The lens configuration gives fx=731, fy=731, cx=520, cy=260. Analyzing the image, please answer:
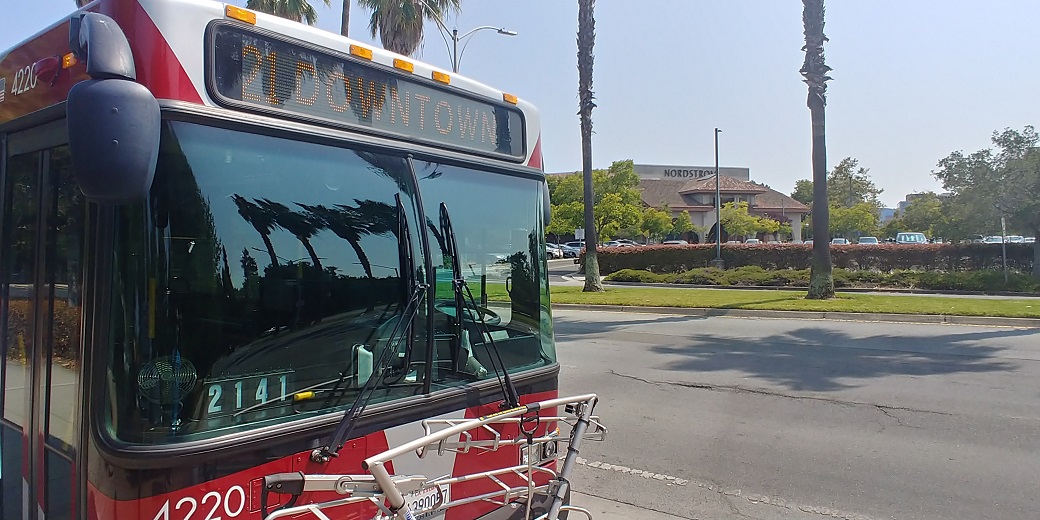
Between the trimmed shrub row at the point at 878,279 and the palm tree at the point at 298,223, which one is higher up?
the palm tree at the point at 298,223

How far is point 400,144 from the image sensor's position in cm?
329

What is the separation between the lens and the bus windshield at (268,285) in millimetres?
2492

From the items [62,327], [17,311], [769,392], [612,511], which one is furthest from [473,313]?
[769,392]

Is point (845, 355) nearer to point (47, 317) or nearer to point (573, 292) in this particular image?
point (47, 317)

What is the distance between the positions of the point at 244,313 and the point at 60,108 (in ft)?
3.61

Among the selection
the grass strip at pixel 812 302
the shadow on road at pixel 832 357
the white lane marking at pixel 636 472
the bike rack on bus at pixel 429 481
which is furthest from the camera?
the grass strip at pixel 812 302

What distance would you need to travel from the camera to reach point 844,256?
103ft

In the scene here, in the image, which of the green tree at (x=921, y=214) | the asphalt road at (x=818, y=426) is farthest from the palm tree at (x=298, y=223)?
the green tree at (x=921, y=214)

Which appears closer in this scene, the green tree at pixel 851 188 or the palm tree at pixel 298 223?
the palm tree at pixel 298 223

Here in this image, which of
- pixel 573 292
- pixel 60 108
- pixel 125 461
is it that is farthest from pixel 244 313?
pixel 573 292

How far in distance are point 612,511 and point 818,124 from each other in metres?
18.3

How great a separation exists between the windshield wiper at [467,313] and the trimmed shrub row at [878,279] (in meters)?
25.1

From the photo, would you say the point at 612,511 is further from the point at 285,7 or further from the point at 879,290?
the point at 879,290

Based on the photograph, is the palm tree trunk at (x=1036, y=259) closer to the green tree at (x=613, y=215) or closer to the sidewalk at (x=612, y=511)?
the green tree at (x=613, y=215)
